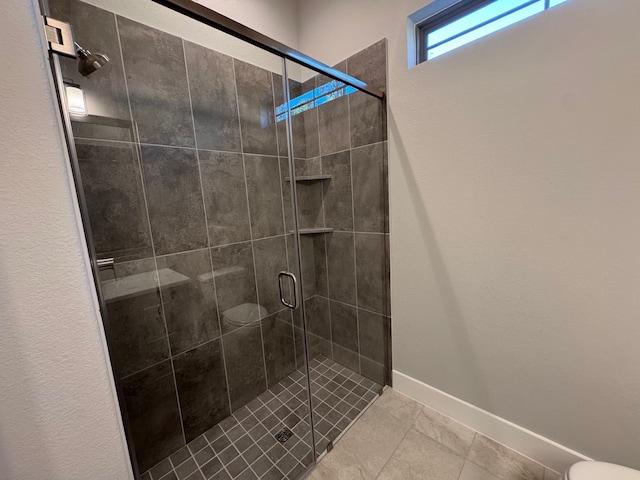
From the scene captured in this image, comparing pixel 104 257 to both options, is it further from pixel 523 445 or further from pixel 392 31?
pixel 523 445

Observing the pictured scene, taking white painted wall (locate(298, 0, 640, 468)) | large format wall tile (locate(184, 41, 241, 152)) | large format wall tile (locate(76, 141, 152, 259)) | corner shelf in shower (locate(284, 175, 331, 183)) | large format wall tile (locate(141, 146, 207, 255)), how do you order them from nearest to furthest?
1. white painted wall (locate(298, 0, 640, 468))
2. large format wall tile (locate(76, 141, 152, 259))
3. large format wall tile (locate(141, 146, 207, 255))
4. large format wall tile (locate(184, 41, 241, 152))
5. corner shelf in shower (locate(284, 175, 331, 183))

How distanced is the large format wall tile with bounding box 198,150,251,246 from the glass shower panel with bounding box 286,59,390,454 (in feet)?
1.25

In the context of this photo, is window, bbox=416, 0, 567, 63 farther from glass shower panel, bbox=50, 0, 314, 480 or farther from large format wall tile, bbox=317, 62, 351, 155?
glass shower panel, bbox=50, 0, 314, 480

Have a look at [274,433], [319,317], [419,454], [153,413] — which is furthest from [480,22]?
[153,413]

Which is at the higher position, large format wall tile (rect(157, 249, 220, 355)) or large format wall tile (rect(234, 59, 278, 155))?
large format wall tile (rect(234, 59, 278, 155))

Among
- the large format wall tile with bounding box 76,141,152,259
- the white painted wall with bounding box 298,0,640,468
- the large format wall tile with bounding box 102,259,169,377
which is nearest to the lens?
the white painted wall with bounding box 298,0,640,468

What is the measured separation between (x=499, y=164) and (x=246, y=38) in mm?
1290

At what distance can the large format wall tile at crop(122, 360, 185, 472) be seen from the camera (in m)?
1.34

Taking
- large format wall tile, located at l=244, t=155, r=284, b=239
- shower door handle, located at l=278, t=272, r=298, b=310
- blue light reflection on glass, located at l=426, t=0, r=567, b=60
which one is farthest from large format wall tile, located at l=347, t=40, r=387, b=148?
shower door handle, located at l=278, t=272, r=298, b=310

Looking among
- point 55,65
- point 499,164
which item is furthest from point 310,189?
point 55,65

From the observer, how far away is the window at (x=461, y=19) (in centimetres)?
122

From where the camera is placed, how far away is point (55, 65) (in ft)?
2.02

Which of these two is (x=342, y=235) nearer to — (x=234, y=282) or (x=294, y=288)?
(x=294, y=288)

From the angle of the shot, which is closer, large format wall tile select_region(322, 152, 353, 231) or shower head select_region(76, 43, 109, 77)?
shower head select_region(76, 43, 109, 77)
